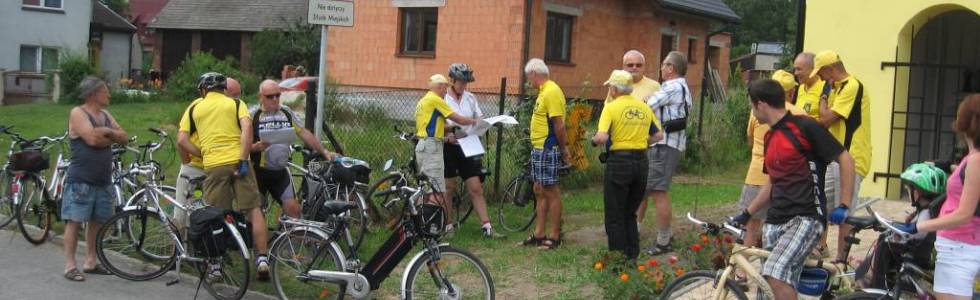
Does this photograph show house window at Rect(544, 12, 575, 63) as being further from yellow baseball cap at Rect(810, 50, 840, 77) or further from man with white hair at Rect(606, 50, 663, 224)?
yellow baseball cap at Rect(810, 50, 840, 77)

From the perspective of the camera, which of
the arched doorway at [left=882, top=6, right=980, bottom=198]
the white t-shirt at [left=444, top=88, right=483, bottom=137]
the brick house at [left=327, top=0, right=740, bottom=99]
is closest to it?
the white t-shirt at [left=444, top=88, right=483, bottom=137]

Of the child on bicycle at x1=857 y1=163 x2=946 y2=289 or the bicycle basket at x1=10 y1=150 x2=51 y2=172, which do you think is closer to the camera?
the child on bicycle at x1=857 y1=163 x2=946 y2=289

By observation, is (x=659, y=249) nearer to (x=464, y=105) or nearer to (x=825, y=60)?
(x=825, y=60)

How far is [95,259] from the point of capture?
27.1 feet

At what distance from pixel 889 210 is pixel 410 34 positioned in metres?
15.1

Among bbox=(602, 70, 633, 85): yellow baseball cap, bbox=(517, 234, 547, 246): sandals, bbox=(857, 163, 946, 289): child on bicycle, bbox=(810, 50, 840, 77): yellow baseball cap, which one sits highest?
bbox=(810, 50, 840, 77): yellow baseball cap

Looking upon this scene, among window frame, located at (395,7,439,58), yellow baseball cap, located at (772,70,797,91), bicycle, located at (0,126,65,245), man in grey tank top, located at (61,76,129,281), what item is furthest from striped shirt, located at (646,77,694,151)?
window frame, located at (395,7,439,58)

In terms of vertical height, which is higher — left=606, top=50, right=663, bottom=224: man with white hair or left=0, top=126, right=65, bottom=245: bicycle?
left=606, top=50, right=663, bottom=224: man with white hair

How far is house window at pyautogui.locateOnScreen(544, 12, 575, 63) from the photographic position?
2333 centimetres

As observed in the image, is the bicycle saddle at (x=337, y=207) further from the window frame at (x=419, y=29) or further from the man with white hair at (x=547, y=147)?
the window frame at (x=419, y=29)

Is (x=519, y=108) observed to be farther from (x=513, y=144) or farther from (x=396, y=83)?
(x=396, y=83)

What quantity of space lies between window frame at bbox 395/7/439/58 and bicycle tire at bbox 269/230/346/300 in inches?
630

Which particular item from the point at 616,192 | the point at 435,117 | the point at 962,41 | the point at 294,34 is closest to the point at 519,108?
the point at 435,117

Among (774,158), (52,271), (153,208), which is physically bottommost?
(52,271)
